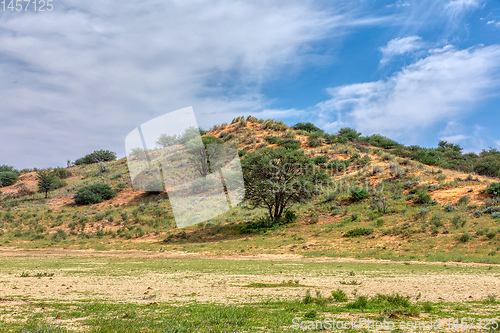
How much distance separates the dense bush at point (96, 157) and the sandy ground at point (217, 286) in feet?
272

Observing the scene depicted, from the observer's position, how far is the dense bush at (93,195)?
1984 inches

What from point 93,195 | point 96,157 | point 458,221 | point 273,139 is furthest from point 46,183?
point 458,221

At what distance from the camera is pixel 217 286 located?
12.6m

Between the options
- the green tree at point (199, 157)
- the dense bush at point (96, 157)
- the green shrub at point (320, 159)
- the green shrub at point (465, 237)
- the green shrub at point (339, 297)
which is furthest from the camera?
the dense bush at point (96, 157)

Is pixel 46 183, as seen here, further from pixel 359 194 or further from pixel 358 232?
pixel 358 232

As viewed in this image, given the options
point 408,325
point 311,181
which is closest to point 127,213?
point 311,181

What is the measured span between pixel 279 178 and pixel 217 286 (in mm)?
23357

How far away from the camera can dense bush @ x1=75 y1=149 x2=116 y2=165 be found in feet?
297

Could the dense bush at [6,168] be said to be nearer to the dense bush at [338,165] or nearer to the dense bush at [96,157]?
the dense bush at [96,157]

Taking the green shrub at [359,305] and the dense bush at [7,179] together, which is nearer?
the green shrub at [359,305]

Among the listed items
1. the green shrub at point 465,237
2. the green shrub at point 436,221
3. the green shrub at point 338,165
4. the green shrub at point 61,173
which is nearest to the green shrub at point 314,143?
the green shrub at point 338,165

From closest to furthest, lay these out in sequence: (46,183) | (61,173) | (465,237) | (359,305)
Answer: (359,305), (465,237), (46,183), (61,173)

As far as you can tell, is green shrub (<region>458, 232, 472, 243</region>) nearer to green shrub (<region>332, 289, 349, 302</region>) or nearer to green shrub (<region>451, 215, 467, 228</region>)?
green shrub (<region>451, 215, 467, 228</region>)

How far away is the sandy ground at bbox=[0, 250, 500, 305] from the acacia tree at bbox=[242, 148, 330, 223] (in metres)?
18.9
